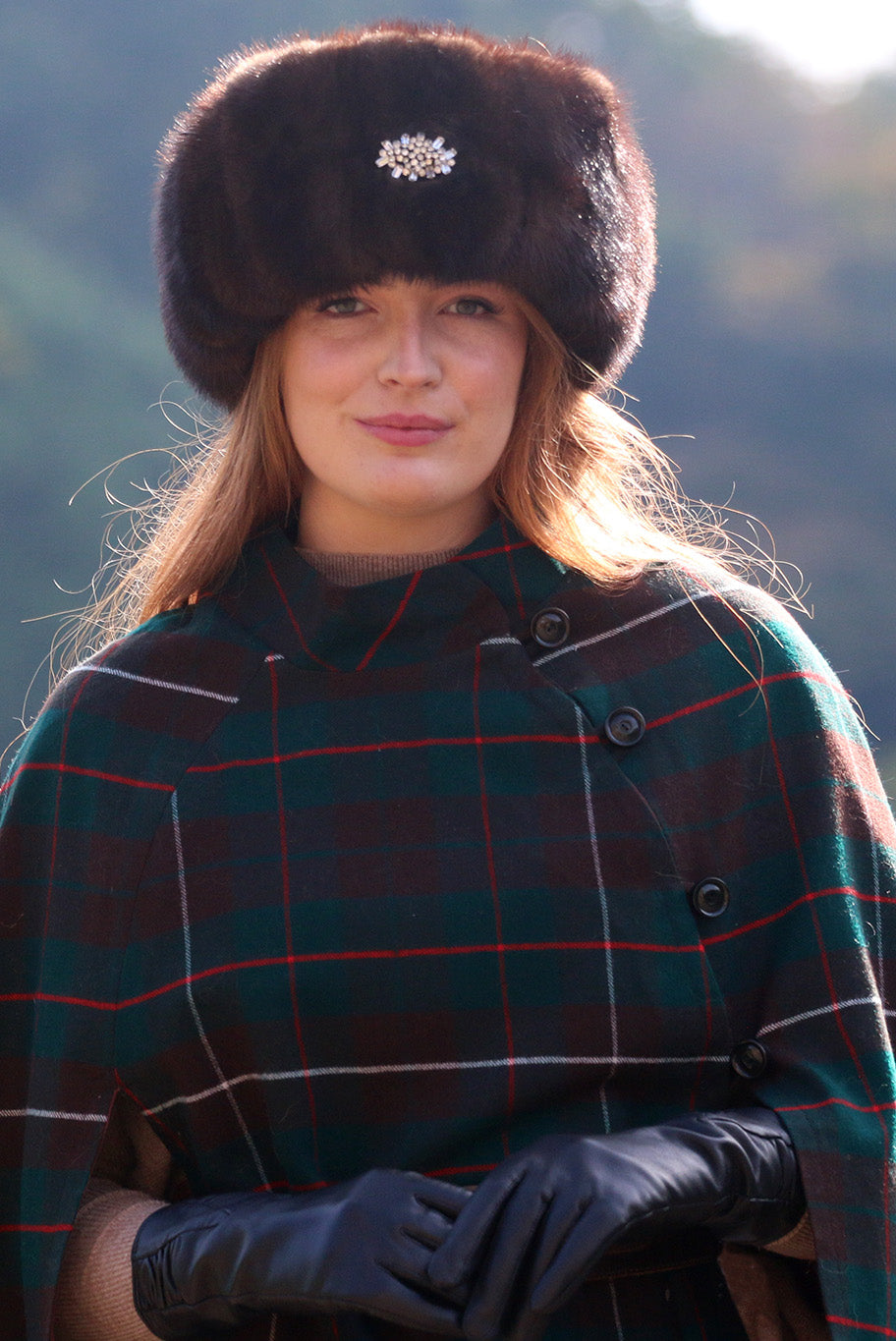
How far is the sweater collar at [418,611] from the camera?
1.80 meters

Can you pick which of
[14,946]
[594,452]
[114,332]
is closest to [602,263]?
[594,452]

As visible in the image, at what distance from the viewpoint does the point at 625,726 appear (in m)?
1.70

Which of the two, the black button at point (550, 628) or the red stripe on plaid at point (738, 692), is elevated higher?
the black button at point (550, 628)

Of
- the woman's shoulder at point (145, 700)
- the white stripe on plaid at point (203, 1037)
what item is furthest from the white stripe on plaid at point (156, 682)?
the white stripe on plaid at point (203, 1037)

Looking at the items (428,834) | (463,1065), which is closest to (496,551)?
(428,834)

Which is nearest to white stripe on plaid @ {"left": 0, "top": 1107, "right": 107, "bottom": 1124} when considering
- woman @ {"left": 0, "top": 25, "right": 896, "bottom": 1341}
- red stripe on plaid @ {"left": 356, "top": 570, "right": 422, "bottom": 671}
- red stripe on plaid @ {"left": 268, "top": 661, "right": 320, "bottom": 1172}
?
woman @ {"left": 0, "top": 25, "right": 896, "bottom": 1341}

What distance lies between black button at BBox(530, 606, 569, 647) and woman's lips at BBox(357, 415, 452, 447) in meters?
0.23

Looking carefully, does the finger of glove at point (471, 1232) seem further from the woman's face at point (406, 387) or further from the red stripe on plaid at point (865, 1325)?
the woman's face at point (406, 387)

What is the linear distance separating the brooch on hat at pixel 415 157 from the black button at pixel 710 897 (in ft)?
2.61

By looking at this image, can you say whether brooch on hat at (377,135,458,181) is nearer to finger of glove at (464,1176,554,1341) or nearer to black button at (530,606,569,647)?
black button at (530,606,569,647)

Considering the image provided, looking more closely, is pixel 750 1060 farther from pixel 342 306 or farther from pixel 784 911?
pixel 342 306

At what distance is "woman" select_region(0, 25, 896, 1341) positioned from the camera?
1.61 meters

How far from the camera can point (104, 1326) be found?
1662mm

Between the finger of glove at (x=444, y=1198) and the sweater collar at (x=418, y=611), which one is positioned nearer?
the finger of glove at (x=444, y=1198)
